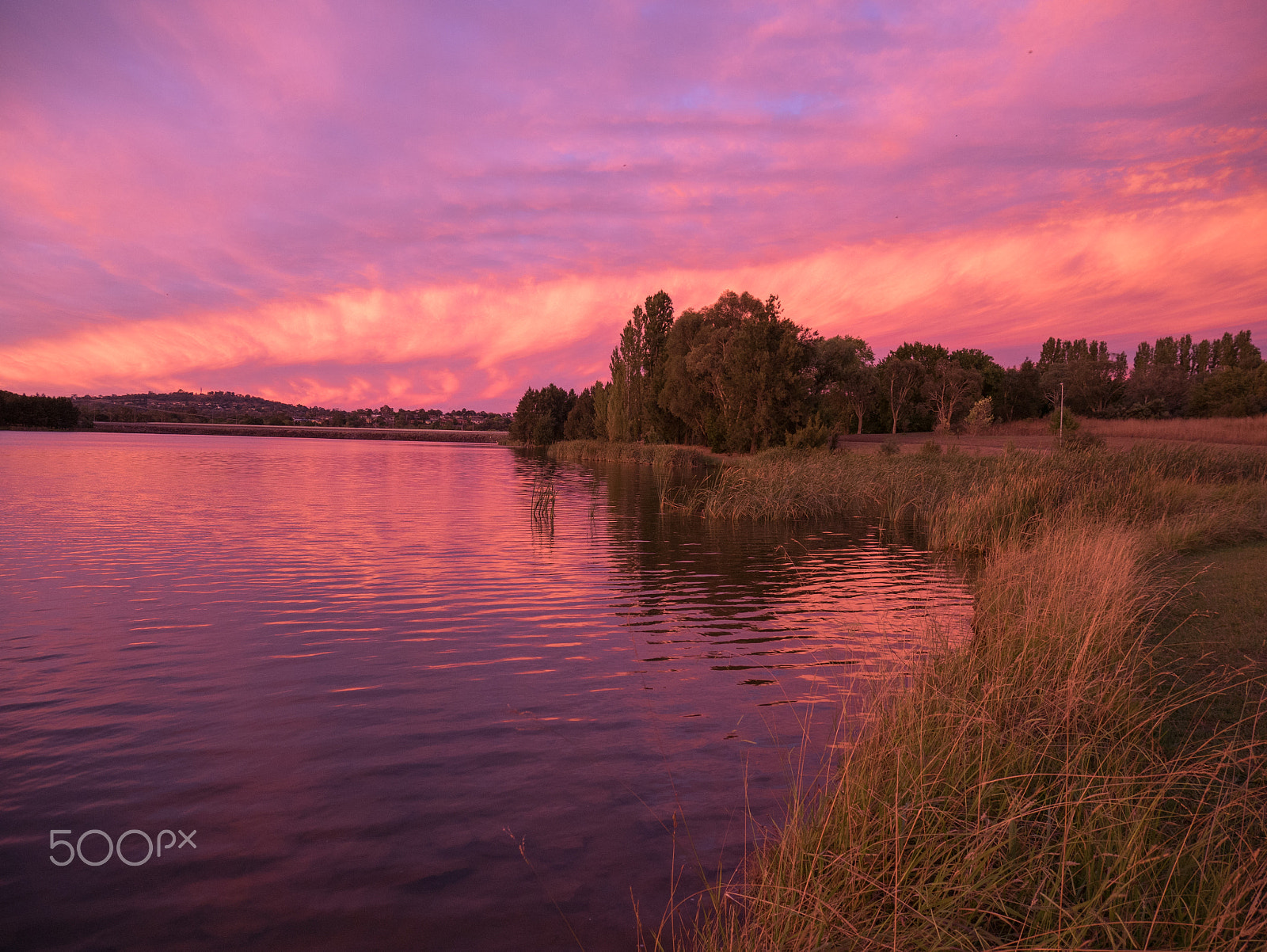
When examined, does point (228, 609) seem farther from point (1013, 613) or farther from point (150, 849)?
point (1013, 613)

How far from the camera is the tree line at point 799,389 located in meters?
54.6

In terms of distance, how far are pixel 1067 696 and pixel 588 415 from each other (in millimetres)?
92628

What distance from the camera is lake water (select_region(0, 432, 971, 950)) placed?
465 centimetres

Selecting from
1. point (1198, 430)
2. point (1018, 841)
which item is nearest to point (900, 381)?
point (1198, 430)

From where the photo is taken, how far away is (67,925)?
4336 mm

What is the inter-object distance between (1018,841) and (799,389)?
5244 centimetres

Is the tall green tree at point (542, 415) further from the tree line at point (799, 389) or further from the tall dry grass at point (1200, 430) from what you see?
the tall dry grass at point (1200, 430)

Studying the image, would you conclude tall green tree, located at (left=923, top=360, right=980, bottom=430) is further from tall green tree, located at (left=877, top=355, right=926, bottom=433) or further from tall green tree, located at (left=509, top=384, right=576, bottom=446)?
tall green tree, located at (left=509, top=384, right=576, bottom=446)

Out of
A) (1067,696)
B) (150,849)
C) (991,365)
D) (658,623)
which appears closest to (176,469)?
(658,623)

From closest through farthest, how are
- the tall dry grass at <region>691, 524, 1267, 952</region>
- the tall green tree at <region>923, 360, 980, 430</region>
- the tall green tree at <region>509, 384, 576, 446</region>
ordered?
the tall dry grass at <region>691, 524, 1267, 952</region>
the tall green tree at <region>923, 360, 980, 430</region>
the tall green tree at <region>509, 384, 576, 446</region>
